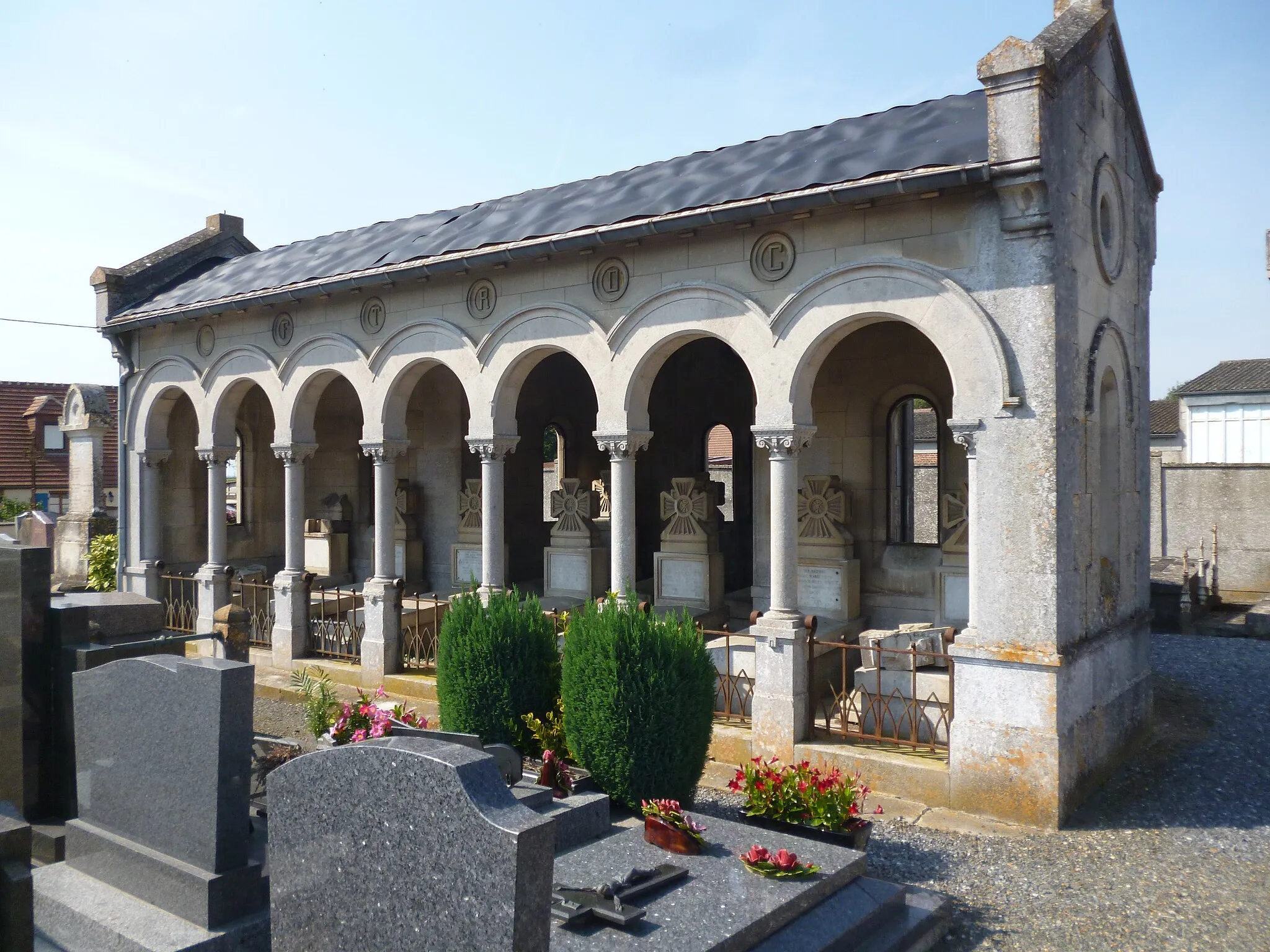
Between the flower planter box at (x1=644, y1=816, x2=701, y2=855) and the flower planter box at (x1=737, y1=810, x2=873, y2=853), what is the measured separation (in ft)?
2.67

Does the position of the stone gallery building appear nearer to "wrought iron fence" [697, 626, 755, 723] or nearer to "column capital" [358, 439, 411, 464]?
"column capital" [358, 439, 411, 464]

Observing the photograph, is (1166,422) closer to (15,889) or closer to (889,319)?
(889,319)

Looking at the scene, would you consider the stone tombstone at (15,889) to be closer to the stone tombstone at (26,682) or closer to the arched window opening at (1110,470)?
the stone tombstone at (26,682)

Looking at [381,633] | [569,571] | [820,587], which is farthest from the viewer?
[569,571]

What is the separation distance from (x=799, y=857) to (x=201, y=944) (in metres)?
3.23

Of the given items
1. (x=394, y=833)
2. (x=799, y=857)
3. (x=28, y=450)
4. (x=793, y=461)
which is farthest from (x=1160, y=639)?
(x=28, y=450)

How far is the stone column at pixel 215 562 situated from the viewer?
43.7ft

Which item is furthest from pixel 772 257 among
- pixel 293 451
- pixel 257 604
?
pixel 257 604

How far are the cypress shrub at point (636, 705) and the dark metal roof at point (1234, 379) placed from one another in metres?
35.3

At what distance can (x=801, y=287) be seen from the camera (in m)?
8.42

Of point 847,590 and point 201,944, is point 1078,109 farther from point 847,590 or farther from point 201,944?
point 201,944

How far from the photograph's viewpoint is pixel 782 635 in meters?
8.38

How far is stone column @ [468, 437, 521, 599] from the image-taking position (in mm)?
10828

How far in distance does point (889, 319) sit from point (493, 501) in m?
5.03
